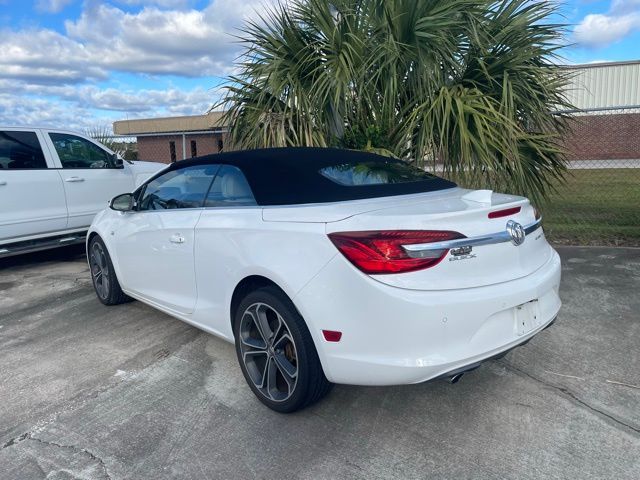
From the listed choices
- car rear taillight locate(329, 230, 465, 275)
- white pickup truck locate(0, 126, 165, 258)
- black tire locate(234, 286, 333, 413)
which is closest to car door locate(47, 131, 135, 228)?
white pickup truck locate(0, 126, 165, 258)

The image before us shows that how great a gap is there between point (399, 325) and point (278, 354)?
88 centimetres

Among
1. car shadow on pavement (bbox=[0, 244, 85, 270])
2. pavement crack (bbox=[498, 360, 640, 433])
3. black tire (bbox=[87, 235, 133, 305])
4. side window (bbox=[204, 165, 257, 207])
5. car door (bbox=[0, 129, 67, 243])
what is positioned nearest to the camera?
pavement crack (bbox=[498, 360, 640, 433])

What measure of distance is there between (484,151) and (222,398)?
4.01 metres

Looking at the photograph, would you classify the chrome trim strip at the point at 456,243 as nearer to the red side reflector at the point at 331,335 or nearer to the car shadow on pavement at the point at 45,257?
the red side reflector at the point at 331,335

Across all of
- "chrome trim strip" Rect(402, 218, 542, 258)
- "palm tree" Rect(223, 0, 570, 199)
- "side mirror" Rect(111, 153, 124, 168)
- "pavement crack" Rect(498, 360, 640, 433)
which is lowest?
"pavement crack" Rect(498, 360, 640, 433)

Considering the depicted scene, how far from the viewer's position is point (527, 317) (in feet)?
9.40

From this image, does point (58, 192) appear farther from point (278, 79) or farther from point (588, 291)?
point (588, 291)

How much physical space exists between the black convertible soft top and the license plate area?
0.95 meters

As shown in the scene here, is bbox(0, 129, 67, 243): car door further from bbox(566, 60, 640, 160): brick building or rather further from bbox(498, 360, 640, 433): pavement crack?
bbox(566, 60, 640, 160): brick building

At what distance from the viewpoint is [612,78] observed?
25.6 metres

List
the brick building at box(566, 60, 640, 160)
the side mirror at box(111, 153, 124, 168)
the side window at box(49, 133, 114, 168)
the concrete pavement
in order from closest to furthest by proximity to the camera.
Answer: the concrete pavement < the side window at box(49, 133, 114, 168) < the side mirror at box(111, 153, 124, 168) < the brick building at box(566, 60, 640, 160)

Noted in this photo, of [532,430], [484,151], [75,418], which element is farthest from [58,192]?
[532,430]

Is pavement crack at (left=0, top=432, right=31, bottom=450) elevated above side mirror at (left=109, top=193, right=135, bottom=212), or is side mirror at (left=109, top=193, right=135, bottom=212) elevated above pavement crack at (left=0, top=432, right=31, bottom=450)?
side mirror at (left=109, top=193, right=135, bottom=212)

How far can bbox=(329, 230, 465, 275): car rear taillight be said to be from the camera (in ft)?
8.33
